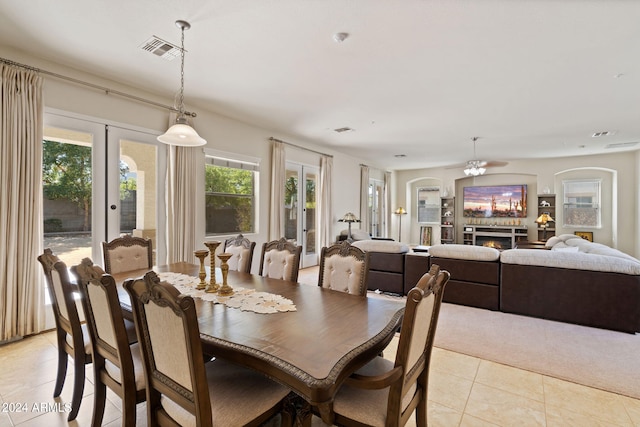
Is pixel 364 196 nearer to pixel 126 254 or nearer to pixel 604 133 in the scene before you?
pixel 604 133

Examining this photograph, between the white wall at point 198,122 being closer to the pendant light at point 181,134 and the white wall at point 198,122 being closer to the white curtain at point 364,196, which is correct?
the white curtain at point 364,196

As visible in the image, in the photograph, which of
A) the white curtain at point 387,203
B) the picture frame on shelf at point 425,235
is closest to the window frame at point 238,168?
the white curtain at point 387,203

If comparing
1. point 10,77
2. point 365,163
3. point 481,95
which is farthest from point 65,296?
point 365,163

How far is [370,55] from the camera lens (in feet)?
9.62

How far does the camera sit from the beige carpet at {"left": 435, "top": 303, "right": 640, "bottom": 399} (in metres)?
2.41

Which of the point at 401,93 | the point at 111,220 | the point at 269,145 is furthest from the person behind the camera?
the point at 269,145

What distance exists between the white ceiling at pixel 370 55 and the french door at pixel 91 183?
65 centimetres

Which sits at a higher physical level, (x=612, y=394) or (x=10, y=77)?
(x=10, y=77)

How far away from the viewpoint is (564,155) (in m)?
7.91

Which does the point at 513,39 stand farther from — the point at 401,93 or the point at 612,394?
the point at 612,394

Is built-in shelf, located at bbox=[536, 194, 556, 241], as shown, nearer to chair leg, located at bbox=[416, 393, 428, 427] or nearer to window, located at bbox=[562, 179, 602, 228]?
window, located at bbox=[562, 179, 602, 228]

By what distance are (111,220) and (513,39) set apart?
4.53 m

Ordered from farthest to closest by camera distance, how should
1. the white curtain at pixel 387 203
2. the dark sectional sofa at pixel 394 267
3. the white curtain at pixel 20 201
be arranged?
the white curtain at pixel 387 203 → the dark sectional sofa at pixel 394 267 → the white curtain at pixel 20 201

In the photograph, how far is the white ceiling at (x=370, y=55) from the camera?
229 centimetres
